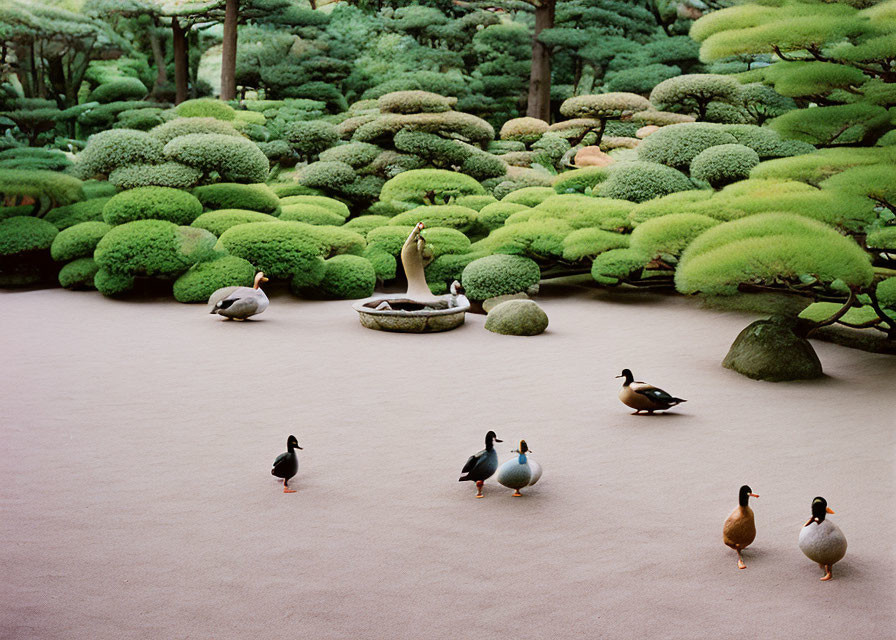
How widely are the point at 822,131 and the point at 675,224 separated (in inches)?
64.2

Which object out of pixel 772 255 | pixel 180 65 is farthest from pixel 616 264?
pixel 180 65

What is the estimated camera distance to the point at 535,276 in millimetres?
9875

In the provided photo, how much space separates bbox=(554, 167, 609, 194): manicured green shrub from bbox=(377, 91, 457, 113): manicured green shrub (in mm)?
2920

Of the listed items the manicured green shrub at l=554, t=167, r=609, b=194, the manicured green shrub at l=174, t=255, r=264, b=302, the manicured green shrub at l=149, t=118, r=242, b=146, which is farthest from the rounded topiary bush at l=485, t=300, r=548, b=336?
the manicured green shrub at l=149, t=118, r=242, b=146

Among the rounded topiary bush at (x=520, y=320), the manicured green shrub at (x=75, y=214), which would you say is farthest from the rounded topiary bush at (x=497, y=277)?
the manicured green shrub at (x=75, y=214)

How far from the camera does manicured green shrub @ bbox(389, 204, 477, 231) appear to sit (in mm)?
11242

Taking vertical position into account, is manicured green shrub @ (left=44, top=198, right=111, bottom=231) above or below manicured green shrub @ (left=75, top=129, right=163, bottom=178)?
below

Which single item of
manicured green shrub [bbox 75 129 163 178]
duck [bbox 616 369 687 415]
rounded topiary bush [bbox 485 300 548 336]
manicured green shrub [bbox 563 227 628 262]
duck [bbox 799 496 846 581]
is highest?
manicured green shrub [bbox 75 129 163 178]

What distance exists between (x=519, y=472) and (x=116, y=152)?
8536mm

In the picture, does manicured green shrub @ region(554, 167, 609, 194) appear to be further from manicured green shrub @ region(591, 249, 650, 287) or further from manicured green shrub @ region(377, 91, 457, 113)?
manicured green shrub @ region(377, 91, 457, 113)

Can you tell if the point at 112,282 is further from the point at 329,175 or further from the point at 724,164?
the point at 724,164

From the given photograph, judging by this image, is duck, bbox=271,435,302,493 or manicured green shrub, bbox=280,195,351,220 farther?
manicured green shrub, bbox=280,195,351,220

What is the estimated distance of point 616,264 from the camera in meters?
9.43

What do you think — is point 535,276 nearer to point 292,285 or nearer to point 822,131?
point 292,285
